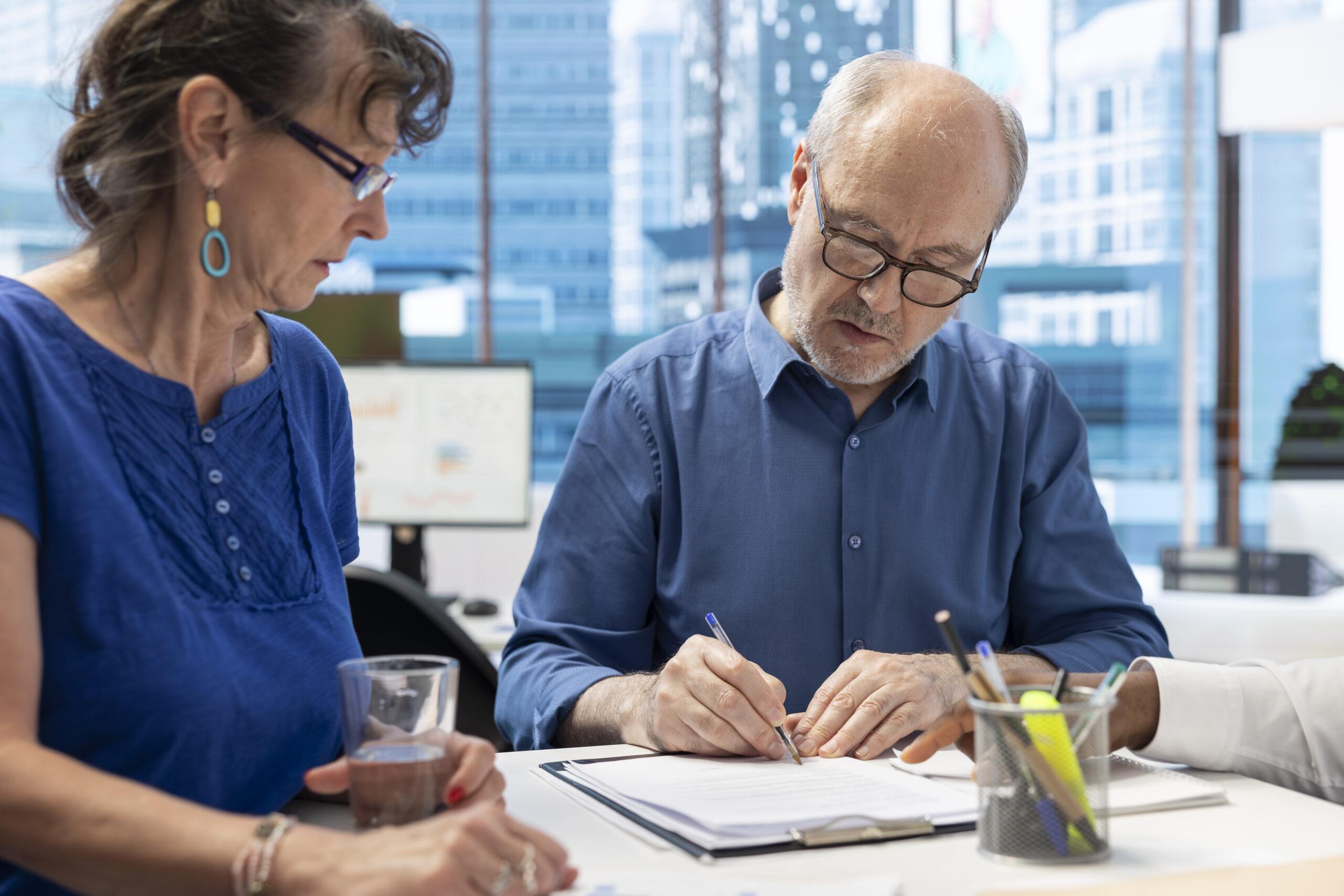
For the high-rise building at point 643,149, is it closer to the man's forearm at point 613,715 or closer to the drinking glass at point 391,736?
the man's forearm at point 613,715

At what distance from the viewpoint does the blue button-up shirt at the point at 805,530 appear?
5.59 feet

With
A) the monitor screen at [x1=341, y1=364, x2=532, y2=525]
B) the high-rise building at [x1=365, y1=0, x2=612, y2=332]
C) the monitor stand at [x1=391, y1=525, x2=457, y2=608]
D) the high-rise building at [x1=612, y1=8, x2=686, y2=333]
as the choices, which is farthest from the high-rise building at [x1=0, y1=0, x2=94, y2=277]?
the monitor stand at [x1=391, y1=525, x2=457, y2=608]

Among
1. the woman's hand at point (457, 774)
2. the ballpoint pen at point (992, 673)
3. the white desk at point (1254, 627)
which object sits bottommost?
the white desk at point (1254, 627)

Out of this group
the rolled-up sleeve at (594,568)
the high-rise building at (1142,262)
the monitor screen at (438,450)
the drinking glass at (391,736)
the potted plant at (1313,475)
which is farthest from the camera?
the high-rise building at (1142,262)

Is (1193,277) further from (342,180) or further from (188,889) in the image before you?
(188,889)

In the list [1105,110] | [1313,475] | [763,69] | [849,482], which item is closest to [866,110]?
[849,482]

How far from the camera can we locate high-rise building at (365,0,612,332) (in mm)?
6270

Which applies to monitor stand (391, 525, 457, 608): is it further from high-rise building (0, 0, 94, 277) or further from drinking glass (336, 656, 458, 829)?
high-rise building (0, 0, 94, 277)

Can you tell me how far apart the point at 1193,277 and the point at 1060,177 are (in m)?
0.80

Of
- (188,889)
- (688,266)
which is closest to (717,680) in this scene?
(188,889)

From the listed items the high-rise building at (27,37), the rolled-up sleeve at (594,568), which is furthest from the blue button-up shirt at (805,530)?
the high-rise building at (27,37)

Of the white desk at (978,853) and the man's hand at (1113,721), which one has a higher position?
the man's hand at (1113,721)

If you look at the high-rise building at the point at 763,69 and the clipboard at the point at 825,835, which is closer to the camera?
the clipboard at the point at 825,835

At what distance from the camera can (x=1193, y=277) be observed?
597cm
